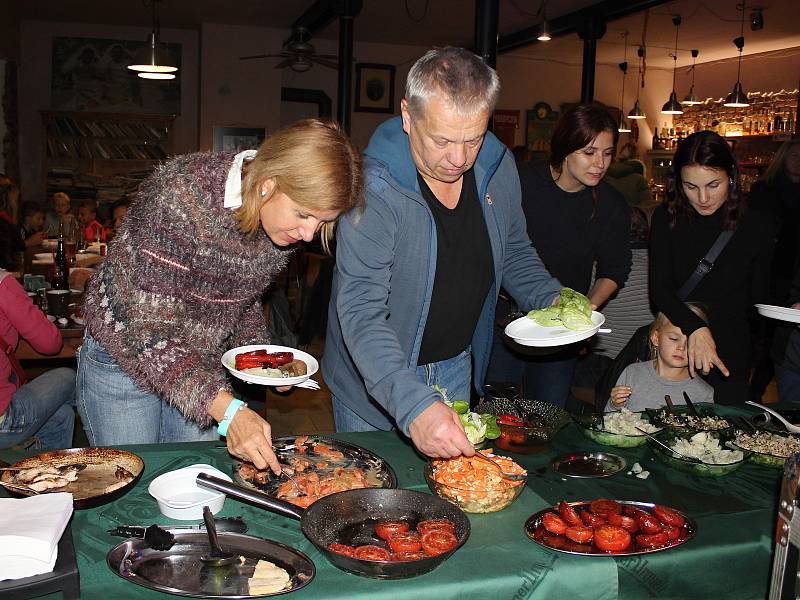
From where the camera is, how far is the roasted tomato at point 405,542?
1.33 meters

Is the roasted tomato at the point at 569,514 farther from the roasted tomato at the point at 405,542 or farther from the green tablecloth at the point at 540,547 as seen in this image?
the roasted tomato at the point at 405,542

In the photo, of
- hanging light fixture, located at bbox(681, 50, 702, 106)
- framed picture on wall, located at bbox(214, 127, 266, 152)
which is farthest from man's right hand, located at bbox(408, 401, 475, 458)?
hanging light fixture, located at bbox(681, 50, 702, 106)

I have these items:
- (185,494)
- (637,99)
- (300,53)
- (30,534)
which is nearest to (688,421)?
(185,494)

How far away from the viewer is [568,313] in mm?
1932

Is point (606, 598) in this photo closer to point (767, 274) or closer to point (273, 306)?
point (767, 274)

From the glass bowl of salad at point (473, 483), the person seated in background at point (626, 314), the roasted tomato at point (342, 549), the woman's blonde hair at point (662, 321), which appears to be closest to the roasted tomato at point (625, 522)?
the glass bowl of salad at point (473, 483)

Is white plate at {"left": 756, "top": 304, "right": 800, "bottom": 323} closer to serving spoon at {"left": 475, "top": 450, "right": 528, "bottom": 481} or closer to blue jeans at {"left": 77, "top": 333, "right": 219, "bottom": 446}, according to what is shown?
serving spoon at {"left": 475, "top": 450, "right": 528, "bottom": 481}

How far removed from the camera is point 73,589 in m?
1.18

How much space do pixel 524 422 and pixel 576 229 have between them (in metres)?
1.19

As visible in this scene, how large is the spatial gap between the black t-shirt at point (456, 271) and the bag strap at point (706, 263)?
0.97 meters

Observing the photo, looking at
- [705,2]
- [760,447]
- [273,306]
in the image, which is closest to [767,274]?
[760,447]

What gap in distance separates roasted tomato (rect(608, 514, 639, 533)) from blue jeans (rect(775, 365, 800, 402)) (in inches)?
62.2

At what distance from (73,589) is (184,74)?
1025 cm

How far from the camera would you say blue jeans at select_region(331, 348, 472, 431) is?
83.8 inches
